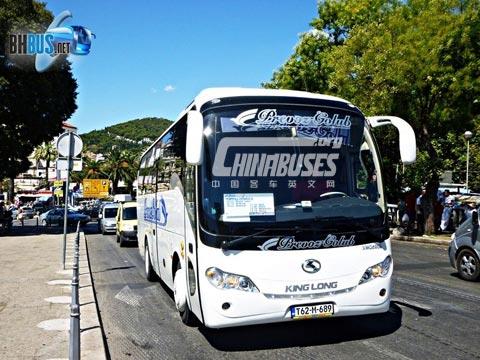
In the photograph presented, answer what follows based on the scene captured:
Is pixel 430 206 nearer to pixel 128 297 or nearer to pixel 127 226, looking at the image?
pixel 127 226

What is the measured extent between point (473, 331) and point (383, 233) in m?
1.69

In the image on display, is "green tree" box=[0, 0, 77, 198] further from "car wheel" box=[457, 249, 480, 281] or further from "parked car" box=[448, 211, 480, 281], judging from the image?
"car wheel" box=[457, 249, 480, 281]

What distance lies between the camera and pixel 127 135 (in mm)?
161875

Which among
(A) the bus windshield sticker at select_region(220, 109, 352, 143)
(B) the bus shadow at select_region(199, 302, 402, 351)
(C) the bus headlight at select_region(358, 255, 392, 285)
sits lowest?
(B) the bus shadow at select_region(199, 302, 402, 351)

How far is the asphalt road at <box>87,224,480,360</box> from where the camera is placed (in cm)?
540

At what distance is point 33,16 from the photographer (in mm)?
26984

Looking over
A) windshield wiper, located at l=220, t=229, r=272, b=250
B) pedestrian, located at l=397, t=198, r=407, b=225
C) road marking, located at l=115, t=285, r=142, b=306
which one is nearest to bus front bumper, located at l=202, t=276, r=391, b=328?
windshield wiper, located at l=220, t=229, r=272, b=250

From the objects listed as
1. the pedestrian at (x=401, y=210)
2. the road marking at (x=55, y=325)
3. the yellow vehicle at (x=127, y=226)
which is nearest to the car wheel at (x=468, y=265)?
the road marking at (x=55, y=325)

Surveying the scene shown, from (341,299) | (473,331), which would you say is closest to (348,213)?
(341,299)

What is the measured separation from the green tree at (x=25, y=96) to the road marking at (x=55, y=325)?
21.1 metres

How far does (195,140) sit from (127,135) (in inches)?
6345

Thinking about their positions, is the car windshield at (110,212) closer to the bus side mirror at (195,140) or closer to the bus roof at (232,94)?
the bus roof at (232,94)

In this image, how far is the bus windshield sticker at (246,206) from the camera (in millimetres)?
5410

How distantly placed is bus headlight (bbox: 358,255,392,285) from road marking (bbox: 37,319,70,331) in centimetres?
379
